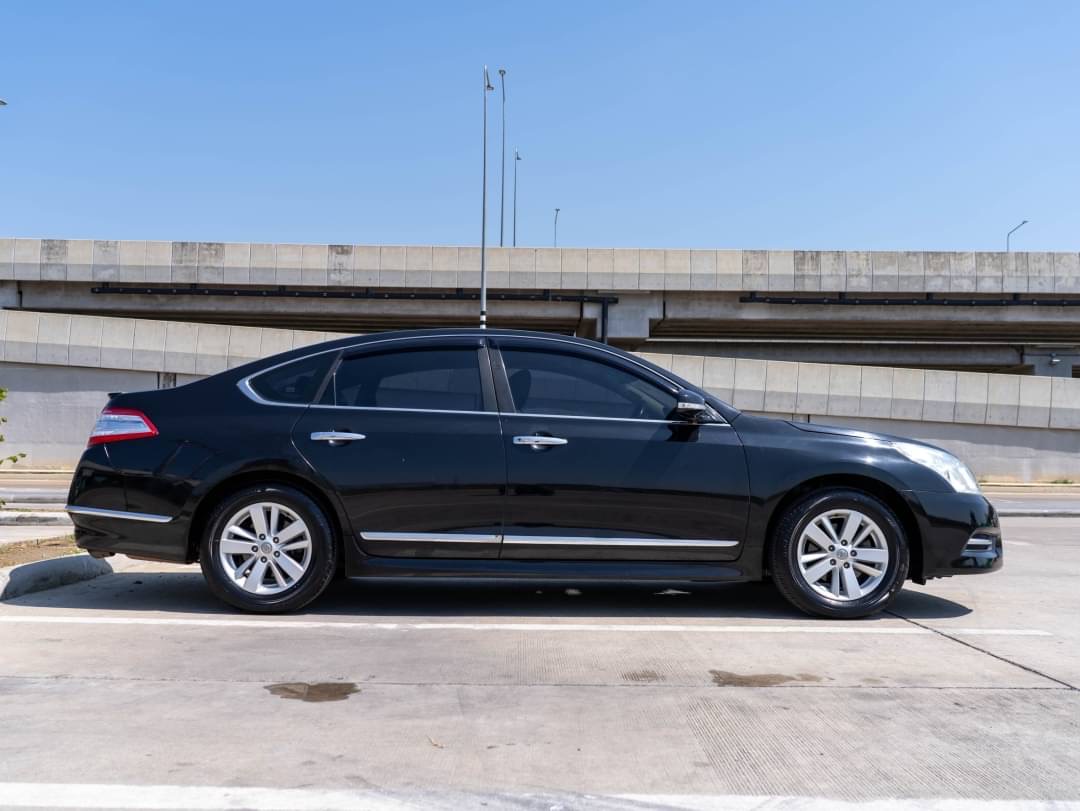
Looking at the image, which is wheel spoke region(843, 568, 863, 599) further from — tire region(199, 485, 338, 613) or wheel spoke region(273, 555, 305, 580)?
wheel spoke region(273, 555, 305, 580)

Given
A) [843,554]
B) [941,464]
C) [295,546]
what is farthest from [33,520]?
[941,464]

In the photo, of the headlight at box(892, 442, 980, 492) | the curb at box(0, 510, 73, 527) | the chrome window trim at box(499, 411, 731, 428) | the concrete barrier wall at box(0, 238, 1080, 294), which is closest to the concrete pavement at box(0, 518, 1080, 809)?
the headlight at box(892, 442, 980, 492)

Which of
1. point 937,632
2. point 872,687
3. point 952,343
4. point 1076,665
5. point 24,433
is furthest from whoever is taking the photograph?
point 952,343

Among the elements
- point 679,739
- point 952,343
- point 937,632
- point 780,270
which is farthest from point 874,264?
point 679,739

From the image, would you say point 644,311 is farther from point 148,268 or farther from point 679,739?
point 679,739

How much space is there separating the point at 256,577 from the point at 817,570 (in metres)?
3.00

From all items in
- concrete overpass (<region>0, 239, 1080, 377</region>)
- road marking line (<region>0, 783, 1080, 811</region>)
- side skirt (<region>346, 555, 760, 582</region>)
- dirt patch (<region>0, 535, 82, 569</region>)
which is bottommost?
dirt patch (<region>0, 535, 82, 569</region>)

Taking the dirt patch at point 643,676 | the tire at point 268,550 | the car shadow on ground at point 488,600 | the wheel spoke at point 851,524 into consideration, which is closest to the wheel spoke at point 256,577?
the tire at point 268,550

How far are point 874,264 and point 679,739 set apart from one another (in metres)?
34.1

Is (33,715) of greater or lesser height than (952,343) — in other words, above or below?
below

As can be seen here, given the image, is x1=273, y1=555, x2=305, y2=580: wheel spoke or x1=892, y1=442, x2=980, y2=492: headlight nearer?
x1=273, y1=555, x2=305, y2=580: wheel spoke

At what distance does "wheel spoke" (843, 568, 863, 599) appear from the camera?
17.9 ft

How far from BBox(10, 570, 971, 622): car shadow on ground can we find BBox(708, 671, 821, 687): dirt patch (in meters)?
1.26

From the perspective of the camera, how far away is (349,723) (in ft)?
11.4
